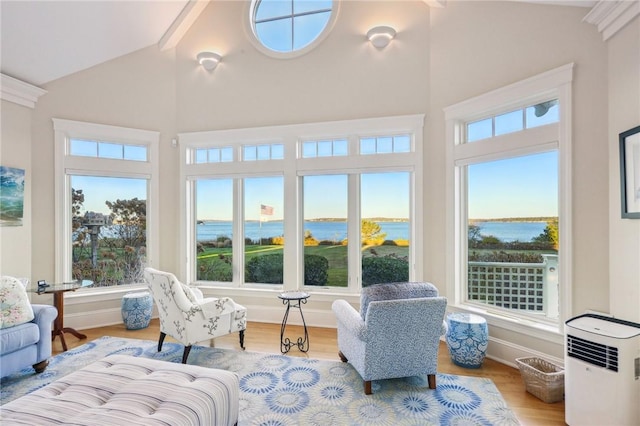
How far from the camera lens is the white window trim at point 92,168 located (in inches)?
165

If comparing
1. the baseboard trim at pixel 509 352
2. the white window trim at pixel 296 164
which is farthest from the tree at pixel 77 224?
the baseboard trim at pixel 509 352

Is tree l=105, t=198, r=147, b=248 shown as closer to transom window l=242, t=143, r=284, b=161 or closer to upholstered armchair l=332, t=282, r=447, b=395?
transom window l=242, t=143, r=284, b=161

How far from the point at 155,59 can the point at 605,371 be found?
19.9ft

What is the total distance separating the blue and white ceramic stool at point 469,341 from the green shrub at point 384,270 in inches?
44.3

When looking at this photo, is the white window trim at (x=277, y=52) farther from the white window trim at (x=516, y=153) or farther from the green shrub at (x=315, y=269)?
the green shrub at (x=315, y=269)

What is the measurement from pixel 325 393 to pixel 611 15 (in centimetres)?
373

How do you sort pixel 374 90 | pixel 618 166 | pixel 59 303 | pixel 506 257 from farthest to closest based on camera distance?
1. pixel 374 90
2. pixel 59 303
3. pixel 506 257
4. pixel 618 166

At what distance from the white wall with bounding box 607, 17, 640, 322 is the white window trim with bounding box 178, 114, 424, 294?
→ 1800 millimetres

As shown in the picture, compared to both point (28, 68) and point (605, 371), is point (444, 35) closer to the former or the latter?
point (605, 371)

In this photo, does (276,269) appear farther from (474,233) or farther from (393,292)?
(474,233)

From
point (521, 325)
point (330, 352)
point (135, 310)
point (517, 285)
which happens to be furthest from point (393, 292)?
point (135, 310)

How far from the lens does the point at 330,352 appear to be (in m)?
3.44

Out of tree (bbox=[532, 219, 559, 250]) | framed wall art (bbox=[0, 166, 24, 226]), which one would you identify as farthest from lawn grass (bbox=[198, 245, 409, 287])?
framed wall art (bbox=[0, 166, 24, 226])

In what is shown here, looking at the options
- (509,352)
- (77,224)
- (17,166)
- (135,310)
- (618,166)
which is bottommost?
(509,352)
